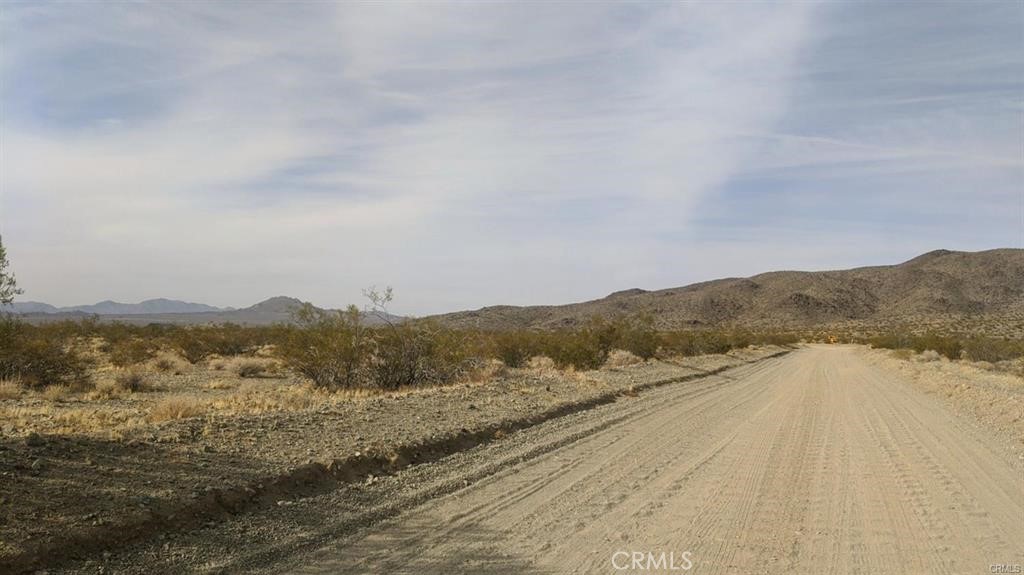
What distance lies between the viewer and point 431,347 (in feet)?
84.5

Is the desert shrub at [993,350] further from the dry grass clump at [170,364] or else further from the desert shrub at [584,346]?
the dry grass clump at [170,364]

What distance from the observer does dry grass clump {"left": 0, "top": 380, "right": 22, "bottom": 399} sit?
1942cm

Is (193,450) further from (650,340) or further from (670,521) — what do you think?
(650,340)

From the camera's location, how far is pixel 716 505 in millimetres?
8750

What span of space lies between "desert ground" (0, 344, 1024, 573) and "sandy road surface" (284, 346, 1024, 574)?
4cm

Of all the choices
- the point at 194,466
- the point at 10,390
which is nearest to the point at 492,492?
the point at 194,466

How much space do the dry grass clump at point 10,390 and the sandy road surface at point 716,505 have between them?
15259 mm

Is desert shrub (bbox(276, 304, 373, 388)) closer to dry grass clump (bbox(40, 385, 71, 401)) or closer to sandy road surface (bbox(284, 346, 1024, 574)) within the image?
dry grass clump (bbox(40, 385, 71, 401))

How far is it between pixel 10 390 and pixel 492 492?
17342mm

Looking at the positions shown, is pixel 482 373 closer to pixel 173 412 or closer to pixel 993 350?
pixel 173 412

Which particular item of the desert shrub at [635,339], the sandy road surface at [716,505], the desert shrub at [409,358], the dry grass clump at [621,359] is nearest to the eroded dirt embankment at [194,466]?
the sandy road surface at [716,505]

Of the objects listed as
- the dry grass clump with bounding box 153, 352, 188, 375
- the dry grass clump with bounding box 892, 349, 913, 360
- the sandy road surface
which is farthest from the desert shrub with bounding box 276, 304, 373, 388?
the dry grass clump with bounding box 892, 349, 913, 360

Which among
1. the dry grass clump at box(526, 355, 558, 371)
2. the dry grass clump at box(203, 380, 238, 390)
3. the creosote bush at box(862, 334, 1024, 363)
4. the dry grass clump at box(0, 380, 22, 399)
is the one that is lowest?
the dry grass clump at box(203, 380, 238, 390)

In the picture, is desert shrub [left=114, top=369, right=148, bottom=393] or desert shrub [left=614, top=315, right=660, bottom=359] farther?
desert shrub [left=614, top=315, right=660, bottom=359]
